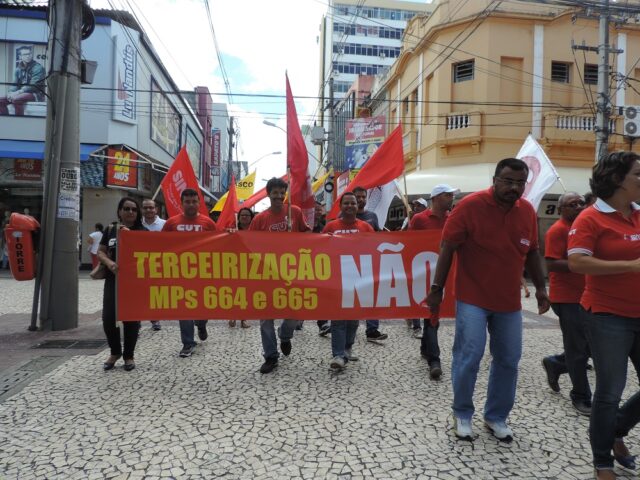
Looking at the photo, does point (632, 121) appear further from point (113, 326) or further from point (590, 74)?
point (113, 326)

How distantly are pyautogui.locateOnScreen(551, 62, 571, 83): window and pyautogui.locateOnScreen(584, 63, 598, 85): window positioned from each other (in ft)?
2.12

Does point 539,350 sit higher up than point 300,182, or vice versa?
point 300,182

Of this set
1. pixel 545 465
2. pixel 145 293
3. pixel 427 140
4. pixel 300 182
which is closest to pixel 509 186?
pixel 545 465

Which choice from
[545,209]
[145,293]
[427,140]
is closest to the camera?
[145,293]

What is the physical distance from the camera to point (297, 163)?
223 inches

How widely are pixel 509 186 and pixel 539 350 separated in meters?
3.67

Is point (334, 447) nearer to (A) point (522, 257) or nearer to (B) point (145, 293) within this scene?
(A) point (522, 257)

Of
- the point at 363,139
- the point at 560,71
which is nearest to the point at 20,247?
the point at 363,139

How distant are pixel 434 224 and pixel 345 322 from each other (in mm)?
1456

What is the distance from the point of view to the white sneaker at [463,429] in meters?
3.26

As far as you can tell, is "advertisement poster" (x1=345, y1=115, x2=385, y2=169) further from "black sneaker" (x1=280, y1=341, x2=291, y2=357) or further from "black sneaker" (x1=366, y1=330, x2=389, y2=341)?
"black sneaker" (x1=280, y1=341, x2=291, y2=357)

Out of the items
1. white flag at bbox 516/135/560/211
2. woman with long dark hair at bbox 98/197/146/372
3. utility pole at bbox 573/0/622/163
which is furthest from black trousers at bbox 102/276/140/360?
utility pole at bbox 573/0/622/163

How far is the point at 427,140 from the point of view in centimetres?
1983

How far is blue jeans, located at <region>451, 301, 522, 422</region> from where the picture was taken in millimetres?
3225
